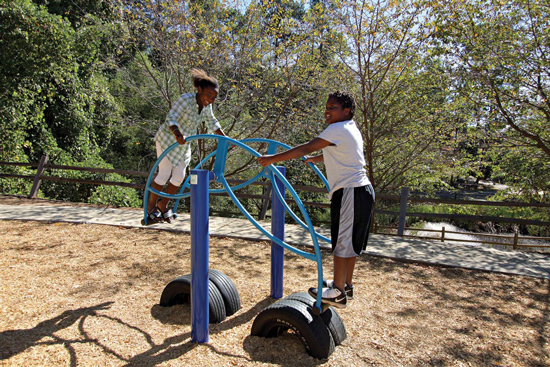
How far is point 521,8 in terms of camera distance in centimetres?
667

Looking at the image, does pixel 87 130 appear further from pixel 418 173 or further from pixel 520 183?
pixel 520 183

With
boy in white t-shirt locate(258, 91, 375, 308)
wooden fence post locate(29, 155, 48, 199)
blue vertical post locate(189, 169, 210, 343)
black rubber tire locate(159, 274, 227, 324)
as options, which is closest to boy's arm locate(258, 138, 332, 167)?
boy in white t-shirt locate(258, 91, 375, 308)

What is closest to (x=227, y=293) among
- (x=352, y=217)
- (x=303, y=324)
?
(x=303, y=324)

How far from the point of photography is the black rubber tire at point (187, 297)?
3.34 metres

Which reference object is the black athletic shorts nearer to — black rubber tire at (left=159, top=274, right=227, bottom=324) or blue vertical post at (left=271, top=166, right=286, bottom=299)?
blue vertical post at (left=271, top=166, right=286, bottom=299)

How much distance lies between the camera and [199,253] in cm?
290

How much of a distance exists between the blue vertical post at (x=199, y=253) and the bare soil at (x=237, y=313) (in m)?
0.16

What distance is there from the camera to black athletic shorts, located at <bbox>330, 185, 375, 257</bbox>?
8.57 ft

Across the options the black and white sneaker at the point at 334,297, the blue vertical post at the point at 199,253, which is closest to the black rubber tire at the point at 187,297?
the blue vertical post at the point at 199,253

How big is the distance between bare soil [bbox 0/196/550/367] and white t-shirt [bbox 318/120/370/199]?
1.31m

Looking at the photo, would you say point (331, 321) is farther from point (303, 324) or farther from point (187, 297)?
point (187, 297)

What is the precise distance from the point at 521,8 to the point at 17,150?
11.6 metres

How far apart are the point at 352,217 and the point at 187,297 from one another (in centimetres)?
192

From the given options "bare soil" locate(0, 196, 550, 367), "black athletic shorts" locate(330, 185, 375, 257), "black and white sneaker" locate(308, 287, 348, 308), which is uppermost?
"black athletic shorts" locate(330, 185, 375, 257)
